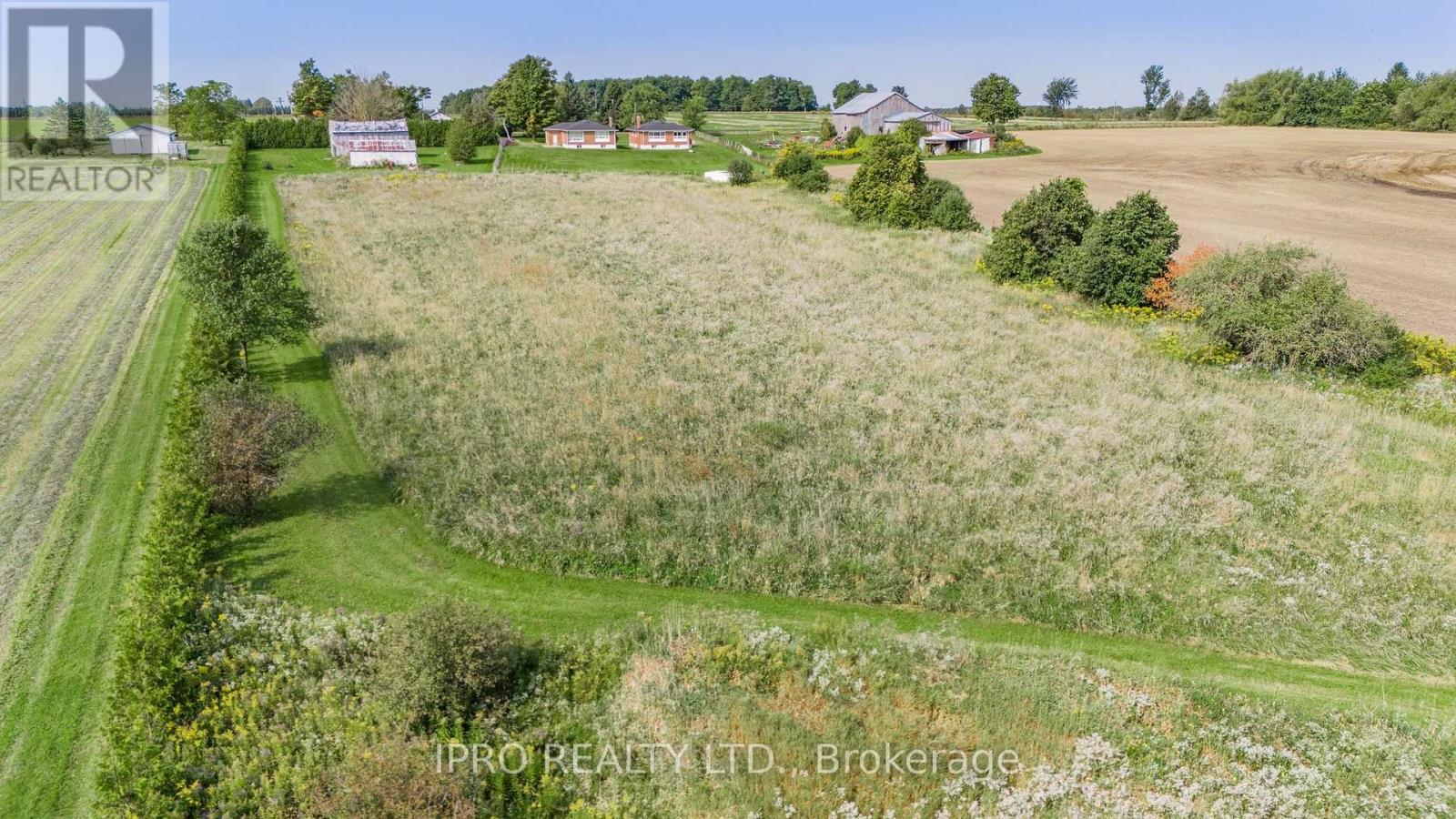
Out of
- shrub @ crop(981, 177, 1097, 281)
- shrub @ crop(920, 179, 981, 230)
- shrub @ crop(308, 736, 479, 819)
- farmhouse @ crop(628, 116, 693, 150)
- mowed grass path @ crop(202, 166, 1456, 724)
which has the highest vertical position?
farmhouse @ crop(628, 116, 693, 150)

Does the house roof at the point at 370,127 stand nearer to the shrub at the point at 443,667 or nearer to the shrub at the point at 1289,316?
the shrub at the point at 1289,316

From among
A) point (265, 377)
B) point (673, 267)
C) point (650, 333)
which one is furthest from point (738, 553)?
point (673, 267)

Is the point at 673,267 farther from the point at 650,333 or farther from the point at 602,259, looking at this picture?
the point at 650,333

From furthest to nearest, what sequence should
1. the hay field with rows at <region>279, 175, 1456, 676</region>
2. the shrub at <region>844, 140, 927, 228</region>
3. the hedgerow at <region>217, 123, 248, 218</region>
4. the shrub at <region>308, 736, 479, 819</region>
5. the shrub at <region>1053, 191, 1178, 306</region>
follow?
1. the shrub at <region>844, 140, 927, 228</region>
2. the hedgerow at <region>217, 123, 248, 218</region>
3. the shrub at <region>1053, 191, 1178, 306</region>
4. the hay field with rows at <region>279, 175, 1456, 676</region>
5. the shrub at <region>308, 736, 479, 819</region>

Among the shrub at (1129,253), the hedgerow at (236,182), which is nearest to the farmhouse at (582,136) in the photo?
the hedgerow at (236,182)

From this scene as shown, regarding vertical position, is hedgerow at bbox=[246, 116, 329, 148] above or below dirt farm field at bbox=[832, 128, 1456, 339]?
above

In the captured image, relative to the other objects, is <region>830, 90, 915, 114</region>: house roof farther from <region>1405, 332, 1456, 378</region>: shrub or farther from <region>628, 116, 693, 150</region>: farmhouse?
<region>1405, 332, 1456, 378</region>: shrub

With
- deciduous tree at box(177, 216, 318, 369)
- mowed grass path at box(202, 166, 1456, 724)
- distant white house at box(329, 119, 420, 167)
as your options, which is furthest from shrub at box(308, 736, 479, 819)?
distant white house at box(329, 119, 420, 167)
